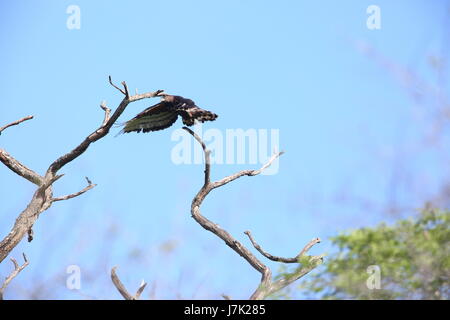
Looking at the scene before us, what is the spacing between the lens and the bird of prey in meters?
9.42

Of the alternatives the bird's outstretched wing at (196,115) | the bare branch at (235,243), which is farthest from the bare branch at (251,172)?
the bird's outstretched wing at (196,115)

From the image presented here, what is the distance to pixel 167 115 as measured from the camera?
987 centimetres

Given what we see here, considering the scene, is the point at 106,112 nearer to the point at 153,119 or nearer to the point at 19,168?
the point at 153,119

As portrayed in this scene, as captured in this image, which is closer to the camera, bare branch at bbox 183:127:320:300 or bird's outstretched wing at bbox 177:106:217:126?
bare branch at bbox 183:127:320:300

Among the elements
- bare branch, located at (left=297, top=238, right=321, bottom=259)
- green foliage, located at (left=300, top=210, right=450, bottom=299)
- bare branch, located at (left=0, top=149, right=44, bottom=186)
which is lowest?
green foliage, located at (left=300, top=210, right=450, bottom=299)

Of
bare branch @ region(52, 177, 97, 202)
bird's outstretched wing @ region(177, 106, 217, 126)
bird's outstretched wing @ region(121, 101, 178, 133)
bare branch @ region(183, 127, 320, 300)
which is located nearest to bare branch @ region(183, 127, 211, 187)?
bare branch @ region(183, 127, 320, 300)

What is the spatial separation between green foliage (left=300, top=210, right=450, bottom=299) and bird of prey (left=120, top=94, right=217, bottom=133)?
3044 mm

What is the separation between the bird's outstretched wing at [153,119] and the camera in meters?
9.74

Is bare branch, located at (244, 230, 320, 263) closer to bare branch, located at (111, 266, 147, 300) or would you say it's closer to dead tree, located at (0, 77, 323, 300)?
dead tree, located at (0, 77, 323, 300)

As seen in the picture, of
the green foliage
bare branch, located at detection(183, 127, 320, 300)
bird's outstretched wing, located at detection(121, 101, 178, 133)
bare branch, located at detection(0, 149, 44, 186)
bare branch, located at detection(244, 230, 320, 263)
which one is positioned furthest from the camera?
the green foliage

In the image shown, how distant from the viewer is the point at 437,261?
11.7 metres

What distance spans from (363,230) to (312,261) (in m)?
4.24

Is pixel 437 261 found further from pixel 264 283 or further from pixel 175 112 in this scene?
pixel 175 112

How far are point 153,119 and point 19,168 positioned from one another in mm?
1680
